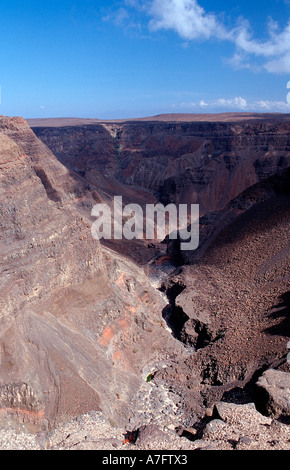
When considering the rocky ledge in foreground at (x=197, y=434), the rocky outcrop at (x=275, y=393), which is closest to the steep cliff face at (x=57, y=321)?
the rocky ledge in foreground at (x=197, y=434)

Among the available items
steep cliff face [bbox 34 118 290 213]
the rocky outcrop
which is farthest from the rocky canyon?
steep cliff face [bbox 34 118 290 213]

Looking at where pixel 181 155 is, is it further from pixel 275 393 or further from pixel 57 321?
pixel 275 393

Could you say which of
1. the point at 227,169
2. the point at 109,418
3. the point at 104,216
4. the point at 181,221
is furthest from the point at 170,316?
the point at 227,169

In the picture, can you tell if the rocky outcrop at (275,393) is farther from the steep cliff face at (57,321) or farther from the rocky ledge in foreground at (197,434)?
the steep cliff face at (57,321)

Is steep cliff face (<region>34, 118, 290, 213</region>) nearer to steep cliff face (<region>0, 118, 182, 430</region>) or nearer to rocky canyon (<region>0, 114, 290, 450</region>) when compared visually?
rocky canyon (<region>0, 114, 290, 450</region>)

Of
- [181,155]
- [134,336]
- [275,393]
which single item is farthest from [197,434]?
[181,155]
